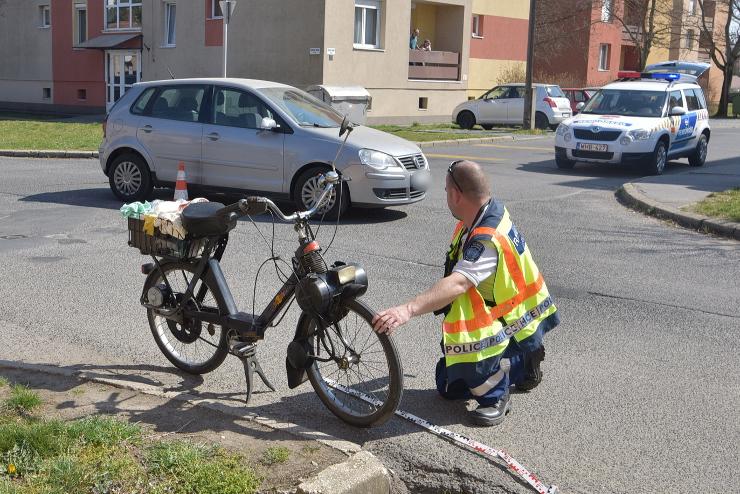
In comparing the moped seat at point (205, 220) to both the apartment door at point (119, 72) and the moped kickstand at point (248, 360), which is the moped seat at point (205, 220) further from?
the apartment door at point (119, 72)

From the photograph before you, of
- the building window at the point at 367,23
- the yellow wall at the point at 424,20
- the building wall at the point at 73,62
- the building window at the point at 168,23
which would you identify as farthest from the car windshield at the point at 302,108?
the building wall at the point at 73,62

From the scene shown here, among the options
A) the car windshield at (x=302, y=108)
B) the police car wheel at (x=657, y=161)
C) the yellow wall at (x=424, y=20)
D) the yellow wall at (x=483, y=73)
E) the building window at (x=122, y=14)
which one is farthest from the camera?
the yellow wall at (x=483, y=73)

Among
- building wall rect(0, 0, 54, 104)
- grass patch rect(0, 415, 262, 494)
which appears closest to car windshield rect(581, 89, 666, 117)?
grass patch rect(0, 415, 262, 494)

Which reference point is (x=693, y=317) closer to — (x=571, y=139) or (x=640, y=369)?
(x=640, y=369)

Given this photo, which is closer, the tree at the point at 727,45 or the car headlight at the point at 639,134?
the car headlight at the point at 639,134

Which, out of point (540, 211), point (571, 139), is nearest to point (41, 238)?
point (540, 211)

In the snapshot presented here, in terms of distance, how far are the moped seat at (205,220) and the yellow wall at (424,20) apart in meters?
33.0

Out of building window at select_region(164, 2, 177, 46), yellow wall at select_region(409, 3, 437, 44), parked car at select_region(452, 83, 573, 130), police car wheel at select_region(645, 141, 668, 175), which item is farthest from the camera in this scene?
yellow wall at select_region(409, 3, 437, 44)

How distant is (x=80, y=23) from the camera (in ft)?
126

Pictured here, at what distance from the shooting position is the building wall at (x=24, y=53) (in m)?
39.7

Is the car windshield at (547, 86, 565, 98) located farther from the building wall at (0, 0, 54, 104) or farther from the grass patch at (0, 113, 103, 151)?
the building wall at (0, 0, 54, 104)

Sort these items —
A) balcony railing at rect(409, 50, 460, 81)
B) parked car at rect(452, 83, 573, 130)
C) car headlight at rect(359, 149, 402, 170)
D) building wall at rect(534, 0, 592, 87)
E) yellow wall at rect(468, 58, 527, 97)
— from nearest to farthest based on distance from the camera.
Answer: car headlight at rect(359, 149, 402, 170), parked car at rect(452, 83, 573, 130), balcony railing at rect(409, 50, 460, 81), yellow wall at rect(468, 58, 527, 97), building wall at rect(534, 0, 592, 87)

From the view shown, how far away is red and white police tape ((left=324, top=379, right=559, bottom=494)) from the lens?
4166mm

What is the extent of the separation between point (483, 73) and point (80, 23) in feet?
58.5
